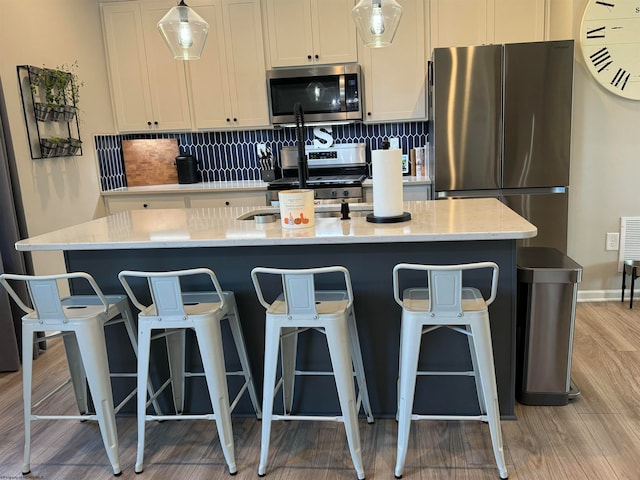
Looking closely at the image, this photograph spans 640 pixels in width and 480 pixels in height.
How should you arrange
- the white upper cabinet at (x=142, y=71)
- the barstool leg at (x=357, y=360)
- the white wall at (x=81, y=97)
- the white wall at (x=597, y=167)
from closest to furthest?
the barstool leg at (x=357, y=360) → the white wall at (x=81, y=97) → the white wall at (x=597, y=167) → the white upper cabinet at (x=142, y=71)

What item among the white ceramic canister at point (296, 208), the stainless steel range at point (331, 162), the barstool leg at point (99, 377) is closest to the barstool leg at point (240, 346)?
the white ceramic canister at point (296, 208)

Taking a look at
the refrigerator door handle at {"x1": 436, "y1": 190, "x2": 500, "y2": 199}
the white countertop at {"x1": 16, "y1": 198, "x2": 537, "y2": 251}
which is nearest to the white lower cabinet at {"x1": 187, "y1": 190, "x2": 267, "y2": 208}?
the refrigerator door handle at {"x1": 436, "y1": 190, "x2": 500, "y2": 199}

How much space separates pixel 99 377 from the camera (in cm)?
199

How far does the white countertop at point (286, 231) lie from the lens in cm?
192

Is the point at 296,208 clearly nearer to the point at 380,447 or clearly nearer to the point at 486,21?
the point at 380,447

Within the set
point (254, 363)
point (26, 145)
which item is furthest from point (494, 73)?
point (26, 145)

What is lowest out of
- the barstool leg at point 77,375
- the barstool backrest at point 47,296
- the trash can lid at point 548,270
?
the barstool leg at point 77,375

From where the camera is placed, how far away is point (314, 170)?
4609 millimetres

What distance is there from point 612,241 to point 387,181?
7.88ft

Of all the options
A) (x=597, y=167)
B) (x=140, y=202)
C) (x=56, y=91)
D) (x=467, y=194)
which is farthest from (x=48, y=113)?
(x=597, y=167)

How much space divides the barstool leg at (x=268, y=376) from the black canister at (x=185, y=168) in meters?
2.97

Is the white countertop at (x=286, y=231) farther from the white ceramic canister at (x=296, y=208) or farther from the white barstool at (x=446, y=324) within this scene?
the white barstool at (x=446, y=324)

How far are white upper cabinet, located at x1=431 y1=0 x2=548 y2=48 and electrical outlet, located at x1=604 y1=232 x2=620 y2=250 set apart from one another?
1549mm

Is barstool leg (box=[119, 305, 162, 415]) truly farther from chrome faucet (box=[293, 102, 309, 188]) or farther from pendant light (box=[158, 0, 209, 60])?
pendant light (box=[158, 0, 209, 60])
